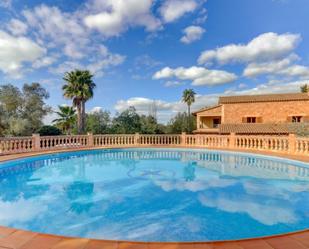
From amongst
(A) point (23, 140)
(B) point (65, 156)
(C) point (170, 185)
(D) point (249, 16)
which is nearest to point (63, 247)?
(C) point (170, 185)

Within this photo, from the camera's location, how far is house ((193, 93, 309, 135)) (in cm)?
2192

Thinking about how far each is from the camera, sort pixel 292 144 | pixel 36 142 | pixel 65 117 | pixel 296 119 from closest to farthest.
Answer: pixel 292 144 → pixel 36 142 → pixel 296 119 → pixel 65 117

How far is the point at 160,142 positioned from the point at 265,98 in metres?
15.3

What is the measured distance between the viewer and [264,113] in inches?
979

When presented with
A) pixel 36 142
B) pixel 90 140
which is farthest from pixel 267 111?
pixel 36 142

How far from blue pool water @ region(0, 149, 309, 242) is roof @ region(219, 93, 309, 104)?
49.6 feet

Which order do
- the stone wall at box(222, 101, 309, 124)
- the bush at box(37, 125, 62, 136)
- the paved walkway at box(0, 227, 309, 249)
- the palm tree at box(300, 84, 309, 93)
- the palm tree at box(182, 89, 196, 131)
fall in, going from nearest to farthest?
the paved walkway at box(0, 227, 309, 249) → the bush at box(37, 125, 62, 136) → the stone wall at box(222, 101, 309, 124) → the palm tree at box(300, 84, 309, 93) → the palm tree at box(182, 89, 196, 131)

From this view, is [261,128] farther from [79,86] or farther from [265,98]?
[79,86]

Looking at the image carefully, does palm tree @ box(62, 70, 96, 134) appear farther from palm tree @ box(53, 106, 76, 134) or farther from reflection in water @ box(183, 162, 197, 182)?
reflection in water @ box(183, 162, 197, 182)

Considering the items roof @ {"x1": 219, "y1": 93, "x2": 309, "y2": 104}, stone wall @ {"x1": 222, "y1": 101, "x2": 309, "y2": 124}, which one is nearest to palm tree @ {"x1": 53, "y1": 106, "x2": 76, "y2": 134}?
roof @ {"x1": 219, "y1": 93, "x2": 309, "y2": 104}

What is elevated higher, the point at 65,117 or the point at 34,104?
the point at 34,104

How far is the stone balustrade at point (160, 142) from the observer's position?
42.6 ft

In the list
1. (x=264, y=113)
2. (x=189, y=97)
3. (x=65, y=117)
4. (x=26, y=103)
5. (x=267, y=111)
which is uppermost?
(x=189, y=97)

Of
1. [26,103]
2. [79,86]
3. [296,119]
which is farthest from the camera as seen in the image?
[26,103]
